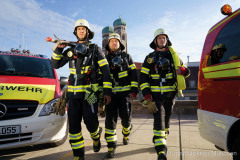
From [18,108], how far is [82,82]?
109 centimetres

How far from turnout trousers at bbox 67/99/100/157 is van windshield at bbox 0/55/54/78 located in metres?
1.42

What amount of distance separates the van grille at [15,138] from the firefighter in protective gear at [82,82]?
2.31 feet

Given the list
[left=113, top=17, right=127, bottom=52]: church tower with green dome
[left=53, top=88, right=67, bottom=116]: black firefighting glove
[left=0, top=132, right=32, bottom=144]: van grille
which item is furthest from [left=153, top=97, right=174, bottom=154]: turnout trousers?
[left=113, top=17, right=127, bottom=52]: church tower with green dome

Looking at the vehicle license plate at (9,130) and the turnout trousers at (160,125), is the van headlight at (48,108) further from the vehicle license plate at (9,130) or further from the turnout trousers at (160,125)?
the turnout trousers at (160,125)

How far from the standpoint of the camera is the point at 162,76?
3.12m

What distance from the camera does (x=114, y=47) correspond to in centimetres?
348

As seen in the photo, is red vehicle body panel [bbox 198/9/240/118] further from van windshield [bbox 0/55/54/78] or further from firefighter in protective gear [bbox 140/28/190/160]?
van windshield [bbox 0/55/54/78]

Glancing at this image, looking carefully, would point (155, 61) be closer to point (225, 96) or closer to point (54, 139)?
point (225, 96)

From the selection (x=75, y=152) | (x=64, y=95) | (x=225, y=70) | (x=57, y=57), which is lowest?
(x=75, y=152)

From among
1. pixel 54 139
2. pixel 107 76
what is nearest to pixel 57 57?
pixel 107 76

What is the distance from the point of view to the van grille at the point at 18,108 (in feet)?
8.96

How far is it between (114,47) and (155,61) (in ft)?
2.81

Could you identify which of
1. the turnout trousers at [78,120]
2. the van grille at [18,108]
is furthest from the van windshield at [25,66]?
the turnout trousers at [78,120]

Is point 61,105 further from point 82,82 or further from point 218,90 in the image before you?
point 218,90
